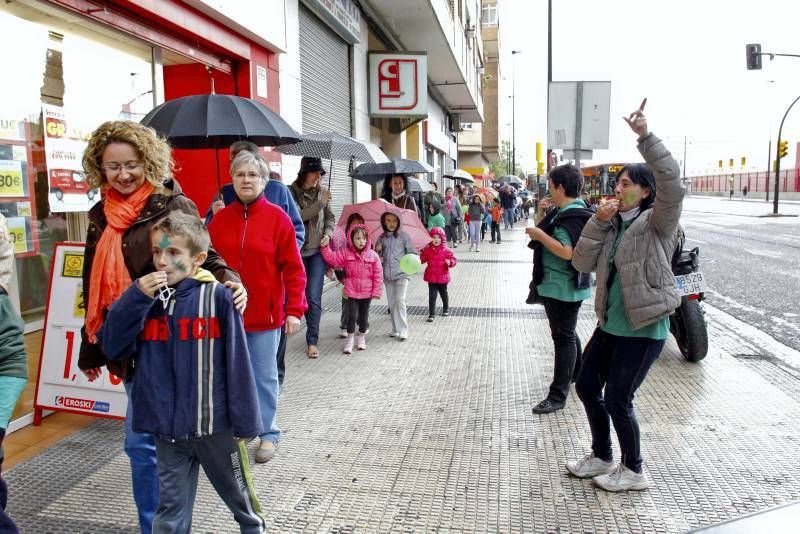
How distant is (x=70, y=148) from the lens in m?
5.29

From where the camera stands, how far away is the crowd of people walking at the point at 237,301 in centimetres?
233

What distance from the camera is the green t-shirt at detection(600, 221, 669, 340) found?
3.18 metres

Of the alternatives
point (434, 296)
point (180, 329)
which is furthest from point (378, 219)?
point (180, 329)

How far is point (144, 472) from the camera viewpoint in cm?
278

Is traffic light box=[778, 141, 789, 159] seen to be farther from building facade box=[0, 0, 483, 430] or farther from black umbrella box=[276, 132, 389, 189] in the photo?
black umbrella box=[276, 132, 389, 189]

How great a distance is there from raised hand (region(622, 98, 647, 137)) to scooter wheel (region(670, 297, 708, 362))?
3211mm

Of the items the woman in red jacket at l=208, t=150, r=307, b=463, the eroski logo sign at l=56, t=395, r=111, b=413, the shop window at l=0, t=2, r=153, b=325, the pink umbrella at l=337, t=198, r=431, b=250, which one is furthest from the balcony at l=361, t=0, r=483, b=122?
the eroski logo sign at l=56, t=395, r=111, b=413

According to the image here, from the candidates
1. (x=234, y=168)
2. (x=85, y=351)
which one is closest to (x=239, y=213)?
(x=234, y=168)

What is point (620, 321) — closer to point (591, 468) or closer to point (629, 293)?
point (629, 293)

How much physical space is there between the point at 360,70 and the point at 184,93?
6.59 metres

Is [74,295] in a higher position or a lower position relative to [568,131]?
lower

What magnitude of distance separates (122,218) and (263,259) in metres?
1.09

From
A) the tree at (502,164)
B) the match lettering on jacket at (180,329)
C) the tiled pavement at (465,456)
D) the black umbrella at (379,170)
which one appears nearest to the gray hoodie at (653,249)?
the tiled pavement at (465,456)

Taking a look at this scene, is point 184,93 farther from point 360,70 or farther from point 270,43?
point 360,70
